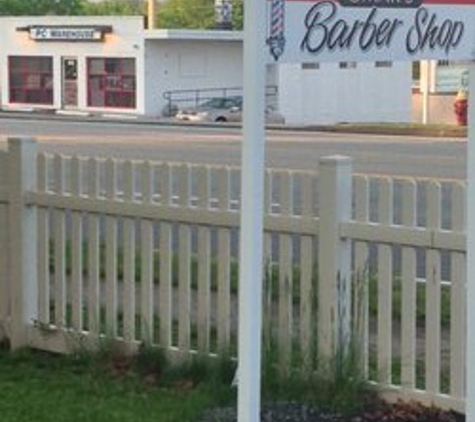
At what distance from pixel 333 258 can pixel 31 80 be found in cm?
6080

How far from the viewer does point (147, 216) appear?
23.1 ft

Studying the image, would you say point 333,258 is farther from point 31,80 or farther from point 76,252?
point 31,80

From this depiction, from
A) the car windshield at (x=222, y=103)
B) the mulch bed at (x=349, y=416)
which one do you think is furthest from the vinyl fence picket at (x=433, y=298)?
the car windshield at (x=222, y=103)

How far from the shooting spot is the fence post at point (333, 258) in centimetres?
621

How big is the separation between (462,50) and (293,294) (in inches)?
80.2

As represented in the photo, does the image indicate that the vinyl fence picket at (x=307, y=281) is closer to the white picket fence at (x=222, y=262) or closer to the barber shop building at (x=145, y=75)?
the white picket fence at (x=222, y=262)

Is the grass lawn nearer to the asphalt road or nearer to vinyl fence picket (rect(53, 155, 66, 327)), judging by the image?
vinyl fence picket (rect(53, 155, 66, 327))

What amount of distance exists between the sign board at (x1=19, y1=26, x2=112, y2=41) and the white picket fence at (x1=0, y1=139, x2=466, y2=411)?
178 feet

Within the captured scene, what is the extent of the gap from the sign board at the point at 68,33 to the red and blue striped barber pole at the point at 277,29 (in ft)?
191

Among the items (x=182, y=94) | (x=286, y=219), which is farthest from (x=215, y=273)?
(x=182, y=94)

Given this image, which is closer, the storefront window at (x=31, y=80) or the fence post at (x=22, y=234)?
the fence post at (x=22, y=234)

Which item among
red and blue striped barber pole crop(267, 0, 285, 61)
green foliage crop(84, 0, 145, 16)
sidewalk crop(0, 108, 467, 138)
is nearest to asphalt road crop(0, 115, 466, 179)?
sidewalk crop(0, 108, 467, 138)

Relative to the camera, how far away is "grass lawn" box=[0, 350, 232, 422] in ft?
20.3

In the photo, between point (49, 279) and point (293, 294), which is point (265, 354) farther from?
point (49, 279)
